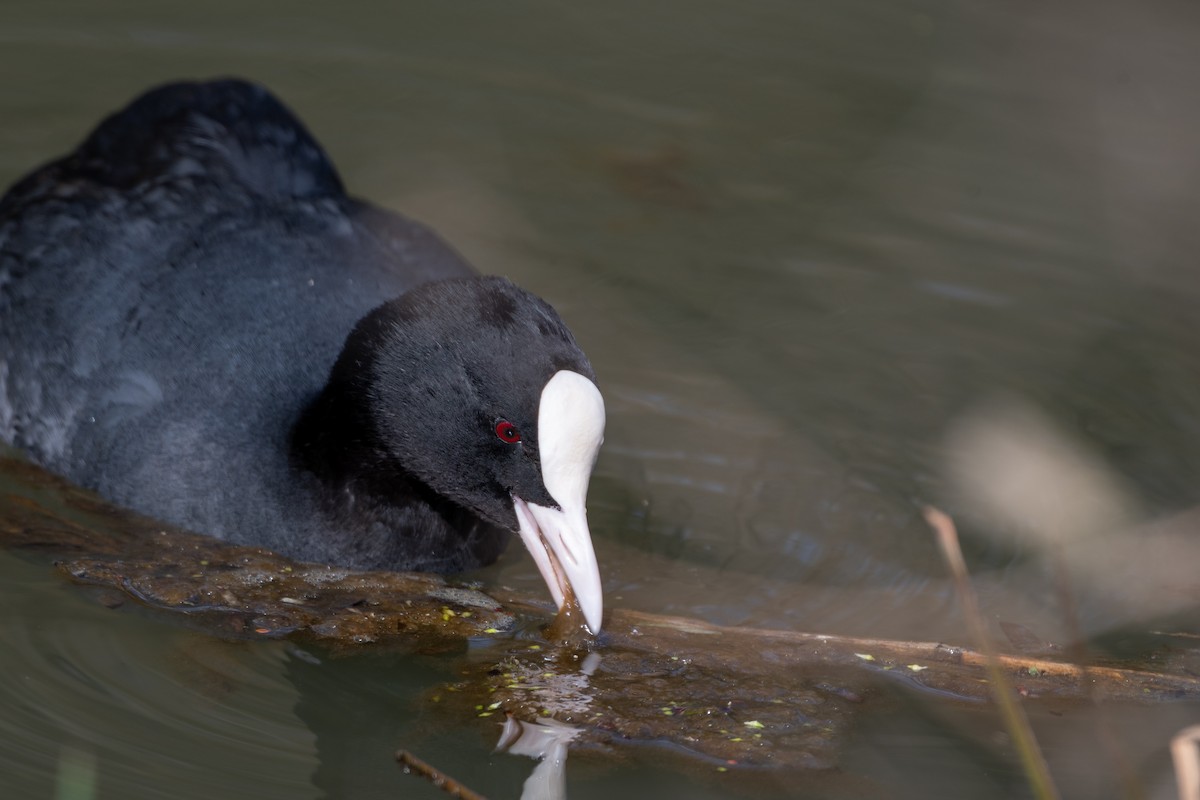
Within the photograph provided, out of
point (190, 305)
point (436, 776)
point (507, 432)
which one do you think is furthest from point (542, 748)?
Answer: point (190, 305)

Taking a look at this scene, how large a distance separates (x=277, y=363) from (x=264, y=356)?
4 cm

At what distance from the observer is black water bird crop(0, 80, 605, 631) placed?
3.28 metres

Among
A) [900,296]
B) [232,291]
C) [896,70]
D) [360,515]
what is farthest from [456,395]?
[896,70]

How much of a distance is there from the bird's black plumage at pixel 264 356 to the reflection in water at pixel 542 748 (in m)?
0.49

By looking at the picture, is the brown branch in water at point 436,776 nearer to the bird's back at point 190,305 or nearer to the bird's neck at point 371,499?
the bird's neck at point 371,499

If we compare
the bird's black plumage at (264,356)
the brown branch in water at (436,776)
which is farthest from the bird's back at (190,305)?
the brown branch in water at (436,776)

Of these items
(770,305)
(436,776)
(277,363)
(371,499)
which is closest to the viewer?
(436,776)

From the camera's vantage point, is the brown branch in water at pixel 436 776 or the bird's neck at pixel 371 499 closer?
the brown branch in water at pixel 436 776

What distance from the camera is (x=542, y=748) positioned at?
3.00 metres

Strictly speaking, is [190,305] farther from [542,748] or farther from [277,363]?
[542,748]

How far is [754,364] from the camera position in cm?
482

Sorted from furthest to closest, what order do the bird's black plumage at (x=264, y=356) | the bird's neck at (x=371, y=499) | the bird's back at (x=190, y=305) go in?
the bird's back at (x=190, y=305)
the bird's neck at (x=371, y=499)
the bird's black plumage at (x=264, y=356)

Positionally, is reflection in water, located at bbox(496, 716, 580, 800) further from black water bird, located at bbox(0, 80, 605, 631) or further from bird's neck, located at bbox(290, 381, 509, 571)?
bird's neck, located at bbox(290, 381, 509, 571)

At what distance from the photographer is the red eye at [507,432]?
10.7 feet
